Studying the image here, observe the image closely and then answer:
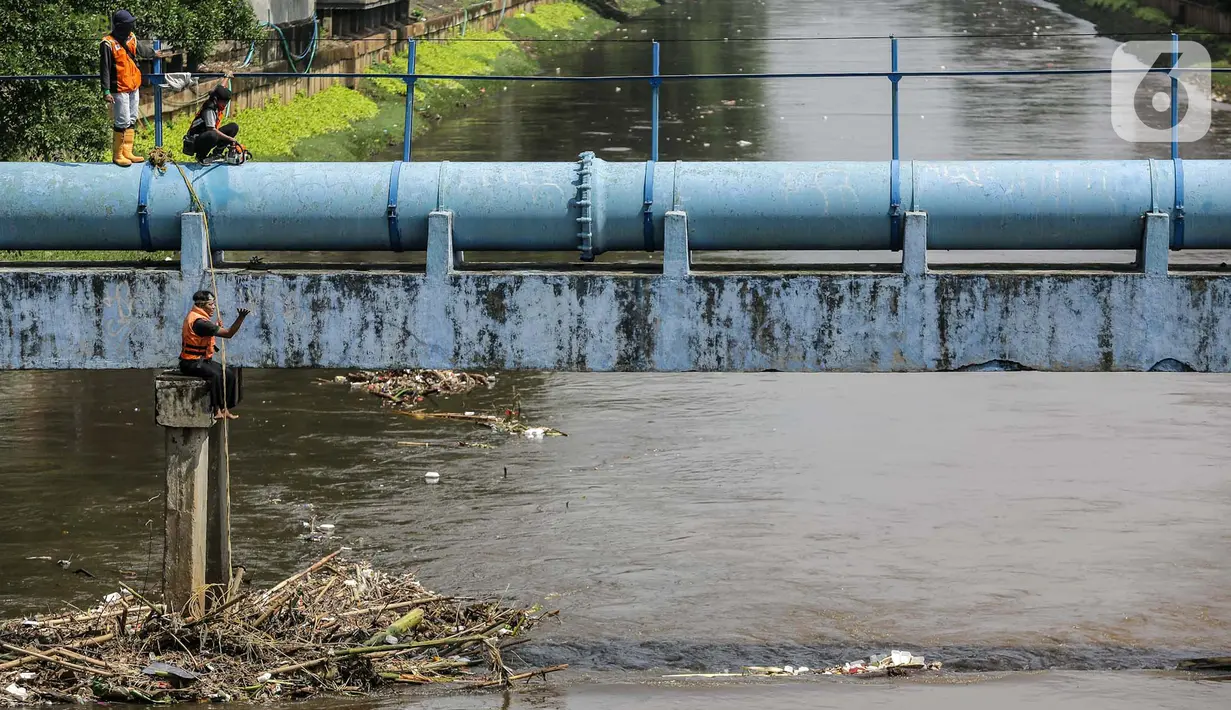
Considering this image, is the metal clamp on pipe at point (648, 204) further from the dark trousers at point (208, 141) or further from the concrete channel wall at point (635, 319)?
the dark trousers at point (208, 141)

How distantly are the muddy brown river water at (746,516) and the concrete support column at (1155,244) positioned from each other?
4.06m

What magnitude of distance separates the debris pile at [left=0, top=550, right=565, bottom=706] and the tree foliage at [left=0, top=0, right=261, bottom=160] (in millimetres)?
11169

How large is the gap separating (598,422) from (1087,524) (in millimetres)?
6675

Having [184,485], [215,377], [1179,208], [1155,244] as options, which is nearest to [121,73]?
[215,377]

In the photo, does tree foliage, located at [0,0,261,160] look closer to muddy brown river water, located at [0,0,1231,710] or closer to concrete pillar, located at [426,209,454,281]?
muddy brown river water, located at [0,0,1231,710]

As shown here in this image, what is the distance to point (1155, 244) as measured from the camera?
39.9ft

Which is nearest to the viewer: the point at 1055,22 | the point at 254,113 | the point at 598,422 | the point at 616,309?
the point at 616,309

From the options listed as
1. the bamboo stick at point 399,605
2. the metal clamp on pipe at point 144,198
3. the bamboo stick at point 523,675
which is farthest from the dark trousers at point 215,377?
the bamboo stick at point 523,675

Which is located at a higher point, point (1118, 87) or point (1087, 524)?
point (1118, 87)

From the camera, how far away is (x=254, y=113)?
3912 cm

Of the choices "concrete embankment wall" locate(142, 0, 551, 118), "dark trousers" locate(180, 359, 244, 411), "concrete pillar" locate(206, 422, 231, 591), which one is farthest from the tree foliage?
"dark trousers" locate(180, 359, 244, 411)

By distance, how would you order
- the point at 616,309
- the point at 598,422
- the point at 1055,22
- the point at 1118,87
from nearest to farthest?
the point at 616,309 < the point at 598,422 < the point at 1118,87 < the point at 1055,22

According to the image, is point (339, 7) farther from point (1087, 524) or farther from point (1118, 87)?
point (1087, 524)

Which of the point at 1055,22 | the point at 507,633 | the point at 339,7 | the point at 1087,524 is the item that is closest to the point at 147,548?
the point at 507,633
